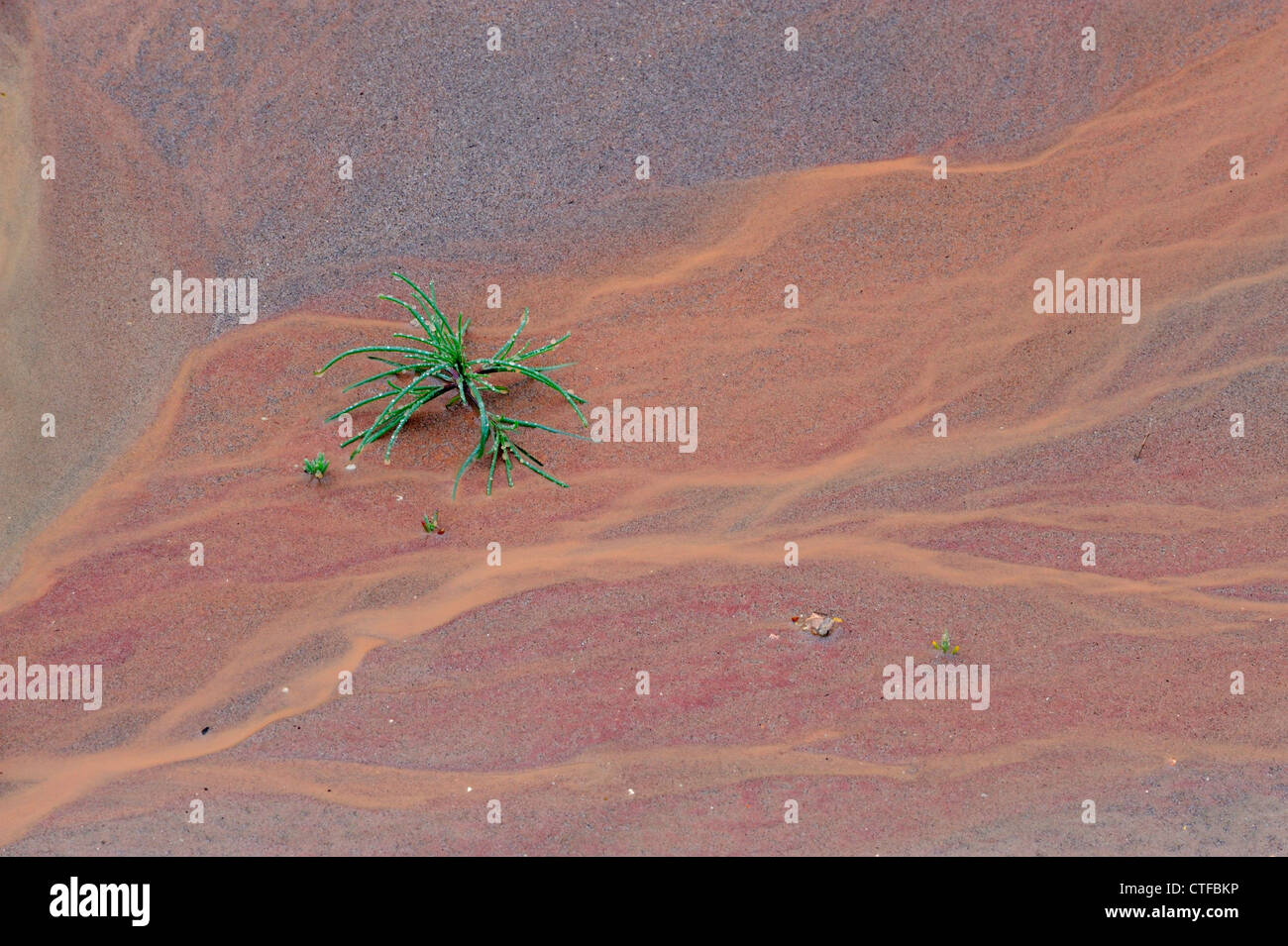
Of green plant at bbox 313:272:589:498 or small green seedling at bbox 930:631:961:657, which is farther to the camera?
green plant at bbox 313:272:589:498

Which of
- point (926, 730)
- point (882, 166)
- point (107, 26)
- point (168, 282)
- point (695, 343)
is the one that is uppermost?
point (107, 26)

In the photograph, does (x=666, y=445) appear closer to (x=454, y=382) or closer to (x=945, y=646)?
(x=454, y=382)

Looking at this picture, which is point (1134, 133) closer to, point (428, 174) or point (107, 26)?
point (428, 174)

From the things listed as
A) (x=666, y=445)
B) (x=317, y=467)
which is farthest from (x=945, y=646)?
(x=317, y=467)

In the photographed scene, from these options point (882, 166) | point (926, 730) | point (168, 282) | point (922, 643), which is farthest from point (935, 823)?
point (168, 282)

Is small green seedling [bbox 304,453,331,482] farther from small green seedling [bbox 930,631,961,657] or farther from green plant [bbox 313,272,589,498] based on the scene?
small green seedling [bbox 930,631,961,657]

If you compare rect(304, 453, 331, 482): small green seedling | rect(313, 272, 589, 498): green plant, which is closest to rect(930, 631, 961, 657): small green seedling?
rect(313, 272, 589, 498): green plant
